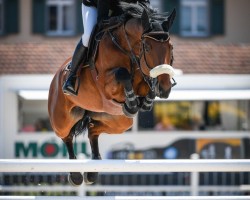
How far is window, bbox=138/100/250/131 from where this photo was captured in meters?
19.5

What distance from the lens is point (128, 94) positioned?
787 centimetres

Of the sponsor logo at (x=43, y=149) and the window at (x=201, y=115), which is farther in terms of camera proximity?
Answer: the window at (x=201, y=115)

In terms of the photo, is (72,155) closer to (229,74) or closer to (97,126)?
(97,126)

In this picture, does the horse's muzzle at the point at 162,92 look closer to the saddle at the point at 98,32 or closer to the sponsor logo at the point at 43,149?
the saddle at the point at 98,32

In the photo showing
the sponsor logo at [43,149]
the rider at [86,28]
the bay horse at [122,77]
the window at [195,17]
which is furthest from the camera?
the window at [195,17]

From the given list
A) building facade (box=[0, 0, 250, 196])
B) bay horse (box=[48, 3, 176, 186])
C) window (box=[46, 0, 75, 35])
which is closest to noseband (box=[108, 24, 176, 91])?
bay horse (box=[48, 3, 176, 186])

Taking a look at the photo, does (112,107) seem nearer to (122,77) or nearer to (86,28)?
(122,77)

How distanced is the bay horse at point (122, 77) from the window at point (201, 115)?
10.0m

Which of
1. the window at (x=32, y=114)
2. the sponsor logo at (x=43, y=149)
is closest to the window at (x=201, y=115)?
the sponsor logo at (x=43, y=149)

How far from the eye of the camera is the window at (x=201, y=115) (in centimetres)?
1952

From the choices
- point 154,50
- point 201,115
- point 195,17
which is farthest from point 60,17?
point 154,50

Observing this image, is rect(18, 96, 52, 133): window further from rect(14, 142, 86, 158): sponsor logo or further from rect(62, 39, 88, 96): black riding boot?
rect(62, 39, 88, 96): black riding boot

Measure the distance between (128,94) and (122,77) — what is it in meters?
0.18

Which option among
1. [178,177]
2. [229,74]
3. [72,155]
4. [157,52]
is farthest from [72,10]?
[157,52]
